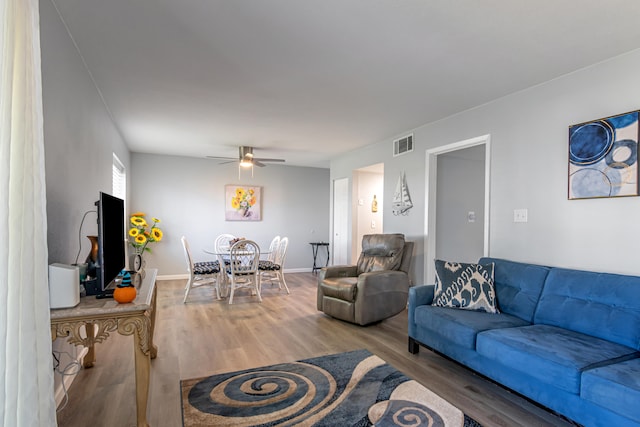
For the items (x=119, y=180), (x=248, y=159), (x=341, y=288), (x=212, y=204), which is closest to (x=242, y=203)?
(x=212, y=204)

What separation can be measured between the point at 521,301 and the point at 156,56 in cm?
347

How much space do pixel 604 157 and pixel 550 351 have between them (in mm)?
1631

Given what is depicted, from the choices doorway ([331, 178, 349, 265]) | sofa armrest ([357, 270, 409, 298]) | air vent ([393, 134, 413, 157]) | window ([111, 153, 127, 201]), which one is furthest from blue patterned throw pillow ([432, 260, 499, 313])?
window ([111, 153, 127, 201])

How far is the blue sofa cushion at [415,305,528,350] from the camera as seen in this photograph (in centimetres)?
248

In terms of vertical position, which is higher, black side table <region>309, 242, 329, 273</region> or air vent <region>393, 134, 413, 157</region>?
air vent <region>393, 134, 413, 157</region>

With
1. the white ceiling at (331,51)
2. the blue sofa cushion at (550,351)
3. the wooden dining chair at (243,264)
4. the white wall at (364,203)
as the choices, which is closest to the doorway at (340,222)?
the white wall at (364,203)

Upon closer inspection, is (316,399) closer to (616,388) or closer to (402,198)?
(616,388)

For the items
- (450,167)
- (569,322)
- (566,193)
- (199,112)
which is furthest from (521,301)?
(199,112)

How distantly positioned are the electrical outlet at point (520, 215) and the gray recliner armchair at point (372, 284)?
4.33ft

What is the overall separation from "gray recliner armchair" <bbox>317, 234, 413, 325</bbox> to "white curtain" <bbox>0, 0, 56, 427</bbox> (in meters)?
2.92

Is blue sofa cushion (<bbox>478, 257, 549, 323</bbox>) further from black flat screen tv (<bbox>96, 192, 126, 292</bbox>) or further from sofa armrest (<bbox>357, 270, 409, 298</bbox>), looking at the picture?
black flat screen tv (<bbox>96, 192, 126, 292</bbox>)

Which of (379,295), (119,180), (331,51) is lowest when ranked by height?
(379,295)

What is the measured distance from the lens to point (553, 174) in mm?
3043

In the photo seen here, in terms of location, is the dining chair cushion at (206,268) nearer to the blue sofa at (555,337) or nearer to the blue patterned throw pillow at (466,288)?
the blue sofa at (555,337)
